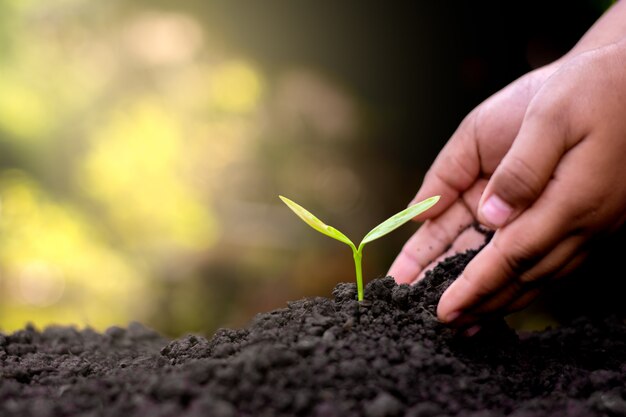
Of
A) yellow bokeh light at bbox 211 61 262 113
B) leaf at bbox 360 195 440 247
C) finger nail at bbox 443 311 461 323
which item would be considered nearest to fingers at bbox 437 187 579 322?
finger nail at bbox 443 311 461 323

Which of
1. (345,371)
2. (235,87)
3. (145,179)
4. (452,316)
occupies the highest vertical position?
(235,87)

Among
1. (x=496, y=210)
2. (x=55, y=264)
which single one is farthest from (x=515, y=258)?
(x=55, y=264)

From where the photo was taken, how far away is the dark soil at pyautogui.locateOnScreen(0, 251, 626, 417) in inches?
31.6

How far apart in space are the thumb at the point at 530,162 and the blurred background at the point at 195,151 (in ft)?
7.83

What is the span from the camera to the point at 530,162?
1001 mm

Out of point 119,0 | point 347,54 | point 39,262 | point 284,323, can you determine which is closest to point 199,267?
point 39,262

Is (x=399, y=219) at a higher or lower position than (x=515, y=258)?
higher

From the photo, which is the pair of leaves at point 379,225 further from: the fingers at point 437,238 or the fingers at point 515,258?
the fingers at point 437,238

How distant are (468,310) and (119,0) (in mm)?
4304

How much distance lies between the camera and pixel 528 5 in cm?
283

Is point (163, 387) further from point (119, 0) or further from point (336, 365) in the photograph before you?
point (119, 0)

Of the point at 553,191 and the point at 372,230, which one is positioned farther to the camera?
the point at 372,230

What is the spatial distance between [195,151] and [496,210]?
3712 millimetres

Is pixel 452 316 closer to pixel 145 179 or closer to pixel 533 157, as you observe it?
pixel 533 157
